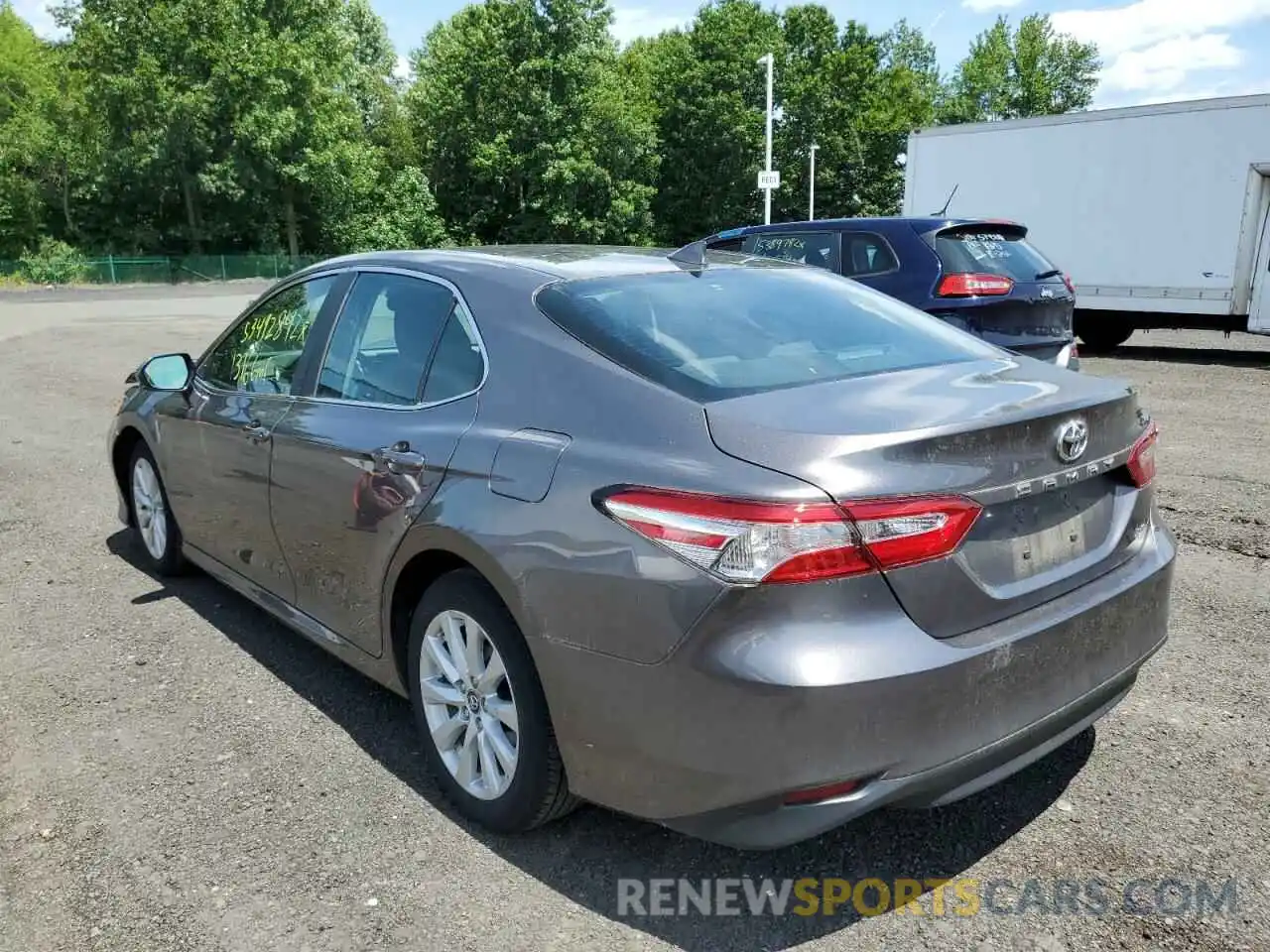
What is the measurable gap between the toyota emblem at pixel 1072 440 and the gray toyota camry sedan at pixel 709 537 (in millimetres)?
12

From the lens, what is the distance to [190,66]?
150ft

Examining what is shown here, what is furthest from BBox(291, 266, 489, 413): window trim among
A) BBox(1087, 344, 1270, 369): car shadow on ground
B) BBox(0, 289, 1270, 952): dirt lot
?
BBox(1087, 344, 1270, 369): car shadow on ground

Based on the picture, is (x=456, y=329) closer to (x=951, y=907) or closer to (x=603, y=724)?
(x=603, y=724)

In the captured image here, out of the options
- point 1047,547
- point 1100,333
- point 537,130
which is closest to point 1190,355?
point 1100,333

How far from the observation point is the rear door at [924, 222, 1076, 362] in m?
7.78

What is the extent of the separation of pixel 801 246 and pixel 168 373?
19.4ft

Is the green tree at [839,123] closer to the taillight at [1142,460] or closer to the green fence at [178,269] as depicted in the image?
the green fence at [178,269]

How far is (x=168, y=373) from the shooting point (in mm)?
4613

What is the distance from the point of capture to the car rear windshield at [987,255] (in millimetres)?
7984

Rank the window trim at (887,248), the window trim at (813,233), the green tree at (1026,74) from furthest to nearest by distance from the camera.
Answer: the green tree at (1026,74) < the window trim at (813,233) < the window trim at (887,248)

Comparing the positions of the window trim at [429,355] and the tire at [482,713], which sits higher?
the window trim at [429,355]

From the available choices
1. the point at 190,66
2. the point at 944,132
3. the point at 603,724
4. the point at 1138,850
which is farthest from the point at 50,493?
the point at 190,66

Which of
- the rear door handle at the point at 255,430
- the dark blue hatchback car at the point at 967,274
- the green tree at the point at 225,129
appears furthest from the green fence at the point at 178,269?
the rear door handle at the point at 255,430

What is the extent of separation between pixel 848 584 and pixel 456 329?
152 centimetres
